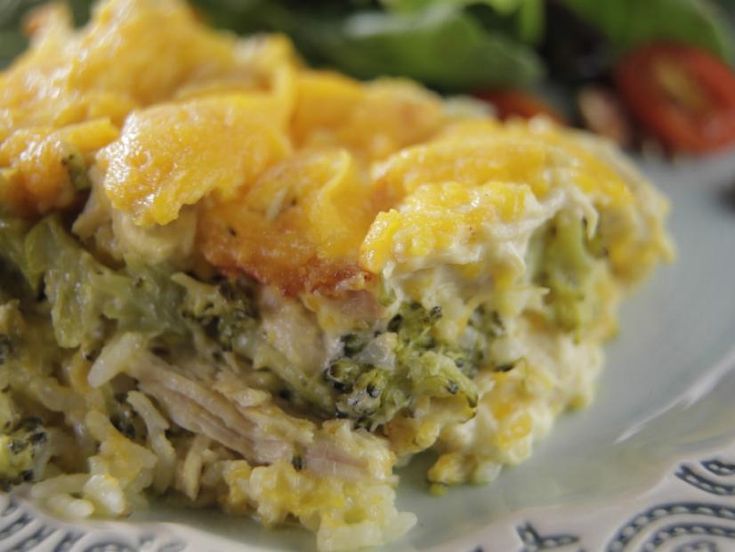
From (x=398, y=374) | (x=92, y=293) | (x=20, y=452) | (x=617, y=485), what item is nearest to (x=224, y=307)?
(x=92, y=293)

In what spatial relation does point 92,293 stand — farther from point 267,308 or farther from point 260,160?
point 260,160

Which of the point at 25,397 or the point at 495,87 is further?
the point at 495,87

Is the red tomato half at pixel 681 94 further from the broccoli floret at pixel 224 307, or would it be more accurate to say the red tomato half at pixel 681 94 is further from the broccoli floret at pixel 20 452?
the broccoli floret at pixel 20 452

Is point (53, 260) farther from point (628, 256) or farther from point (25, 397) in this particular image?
point (628, 256)

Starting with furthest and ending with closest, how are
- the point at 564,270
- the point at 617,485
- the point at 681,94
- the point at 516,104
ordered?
1. the point at 681,94
2. the point at 516,104
3. the point at 564,270
4. the point at 617,485

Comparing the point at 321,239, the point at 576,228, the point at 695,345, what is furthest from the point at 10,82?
the point at 695,345

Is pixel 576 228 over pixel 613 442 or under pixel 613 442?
over
